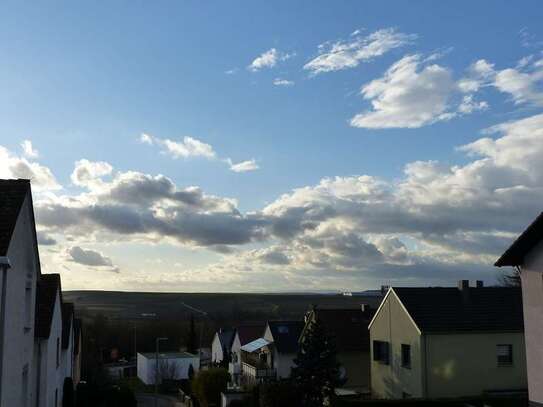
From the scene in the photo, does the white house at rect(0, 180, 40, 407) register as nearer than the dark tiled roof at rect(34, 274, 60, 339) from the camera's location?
Yes

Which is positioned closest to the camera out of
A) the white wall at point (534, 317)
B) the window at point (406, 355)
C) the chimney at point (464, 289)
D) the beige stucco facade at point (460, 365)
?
the white wall at point (534, 317)

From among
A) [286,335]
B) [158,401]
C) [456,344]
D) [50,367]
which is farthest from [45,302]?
[158,401]

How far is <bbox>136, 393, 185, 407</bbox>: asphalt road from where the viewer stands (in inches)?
1924

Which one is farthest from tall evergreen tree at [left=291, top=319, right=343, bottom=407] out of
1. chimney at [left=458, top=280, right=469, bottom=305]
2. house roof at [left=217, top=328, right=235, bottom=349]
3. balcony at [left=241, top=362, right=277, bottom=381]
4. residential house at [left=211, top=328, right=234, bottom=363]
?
house roof at [left=217, top=328, right=235, bottom=349]

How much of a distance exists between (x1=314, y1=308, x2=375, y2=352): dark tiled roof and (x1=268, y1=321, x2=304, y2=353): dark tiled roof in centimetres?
464

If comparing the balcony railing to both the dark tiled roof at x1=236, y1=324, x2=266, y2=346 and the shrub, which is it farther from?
the dark tiled roof at x1=236, y1=324, x2=266, y2=346

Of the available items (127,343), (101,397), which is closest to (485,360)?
(101,397)

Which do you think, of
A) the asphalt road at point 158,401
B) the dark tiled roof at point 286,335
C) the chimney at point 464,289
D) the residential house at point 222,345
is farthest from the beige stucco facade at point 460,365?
the residential house at point 222,345

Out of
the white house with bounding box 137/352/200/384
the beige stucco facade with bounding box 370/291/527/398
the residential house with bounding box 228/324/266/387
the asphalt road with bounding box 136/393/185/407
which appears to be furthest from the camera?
the white house with bounding box 137/352/200/384

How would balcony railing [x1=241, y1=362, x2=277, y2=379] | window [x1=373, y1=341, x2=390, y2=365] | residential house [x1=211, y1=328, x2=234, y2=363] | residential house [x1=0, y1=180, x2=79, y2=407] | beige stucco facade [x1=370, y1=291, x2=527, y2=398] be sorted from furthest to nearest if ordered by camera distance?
1. residential house [x1=211, y1=328, x2=234, y2=363]
2. balcony railing [x1=241, y1=362, x2=277, y2=379]
3. window [x1=373, y1=341, x2=390, y2=365]
4. beige stucco facade [x1=370, y1=291, x2=527, y2=398]
5. residential house [x1=0, y1=180, x2=79, y2=407]

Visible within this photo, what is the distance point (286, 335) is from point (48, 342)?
2839 centimetres

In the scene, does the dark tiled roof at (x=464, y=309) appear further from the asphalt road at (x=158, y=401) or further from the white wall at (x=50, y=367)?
the asphalt road at (x=158, y=401)

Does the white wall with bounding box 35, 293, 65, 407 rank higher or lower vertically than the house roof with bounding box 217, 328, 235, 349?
higher

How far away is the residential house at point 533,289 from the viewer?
48.8 feet
